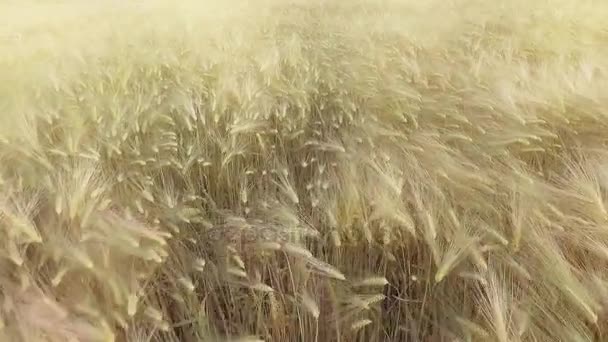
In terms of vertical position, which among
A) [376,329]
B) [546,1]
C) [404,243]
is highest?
[546,1]

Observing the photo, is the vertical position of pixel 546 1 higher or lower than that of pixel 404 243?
higher

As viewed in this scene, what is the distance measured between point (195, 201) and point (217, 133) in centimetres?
14

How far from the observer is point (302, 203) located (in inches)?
37.3

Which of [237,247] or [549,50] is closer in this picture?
[237,247]

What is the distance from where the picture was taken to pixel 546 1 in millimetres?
1531

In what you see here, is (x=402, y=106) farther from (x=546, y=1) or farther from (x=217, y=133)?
(x=546, y=1)

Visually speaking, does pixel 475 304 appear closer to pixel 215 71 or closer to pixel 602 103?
pixel 602 103

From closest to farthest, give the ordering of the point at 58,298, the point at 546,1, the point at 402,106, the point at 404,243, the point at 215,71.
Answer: the point at 58,298, the point at 404,243, the point at 402,106, the point at 215,71, the point at 546,1

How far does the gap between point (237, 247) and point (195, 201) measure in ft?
0.34

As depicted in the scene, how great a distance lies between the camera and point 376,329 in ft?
3.00

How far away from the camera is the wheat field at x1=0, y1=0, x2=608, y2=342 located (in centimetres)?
84

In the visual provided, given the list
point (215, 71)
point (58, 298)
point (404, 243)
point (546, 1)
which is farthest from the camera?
point (546, 1)

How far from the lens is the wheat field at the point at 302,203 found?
2.76 feet

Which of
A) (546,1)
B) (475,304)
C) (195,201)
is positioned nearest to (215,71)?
(195,201)
